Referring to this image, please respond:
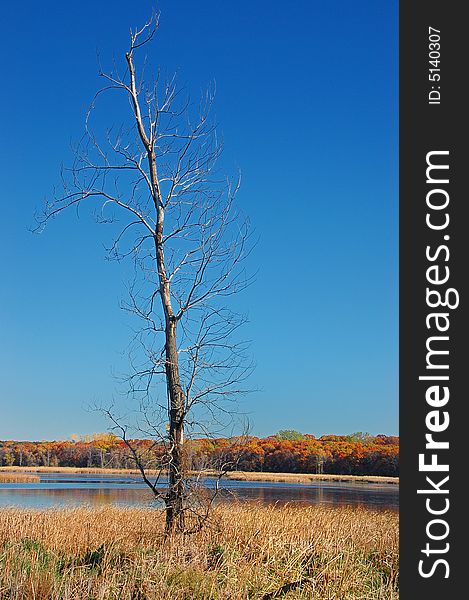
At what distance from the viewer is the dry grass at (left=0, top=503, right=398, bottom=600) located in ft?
22.4

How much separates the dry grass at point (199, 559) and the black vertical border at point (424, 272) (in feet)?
7.55

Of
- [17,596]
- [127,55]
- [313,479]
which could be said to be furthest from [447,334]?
[313,479]

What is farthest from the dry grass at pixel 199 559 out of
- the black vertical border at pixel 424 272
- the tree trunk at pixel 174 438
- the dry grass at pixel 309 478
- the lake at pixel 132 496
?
the dry grass at pixel 309 478

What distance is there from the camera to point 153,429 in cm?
1072

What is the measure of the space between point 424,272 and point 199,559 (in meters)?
4.73

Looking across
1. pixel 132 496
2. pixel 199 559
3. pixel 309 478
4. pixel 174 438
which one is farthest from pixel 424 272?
pixel 309 478

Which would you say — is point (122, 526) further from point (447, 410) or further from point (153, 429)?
point (447, 410)

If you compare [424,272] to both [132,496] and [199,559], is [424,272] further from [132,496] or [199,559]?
[132,496]

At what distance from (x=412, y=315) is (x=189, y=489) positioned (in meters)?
6.19

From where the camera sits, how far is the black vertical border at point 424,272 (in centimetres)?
513

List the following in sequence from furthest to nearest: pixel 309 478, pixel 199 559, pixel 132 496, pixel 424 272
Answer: pixel 309 478 < pixel 132 496 < pixel 199 559 < pixel 424 272

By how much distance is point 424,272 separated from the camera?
5.40m

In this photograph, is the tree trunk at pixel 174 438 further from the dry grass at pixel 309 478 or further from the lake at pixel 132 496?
the dry grass at pixel 309 478

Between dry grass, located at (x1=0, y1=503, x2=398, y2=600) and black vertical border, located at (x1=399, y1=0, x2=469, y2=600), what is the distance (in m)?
2.30
